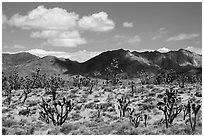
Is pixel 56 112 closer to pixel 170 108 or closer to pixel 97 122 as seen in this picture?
pixel 97 122

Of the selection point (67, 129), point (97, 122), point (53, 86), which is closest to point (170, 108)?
point (97, 122)

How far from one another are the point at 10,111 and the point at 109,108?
379 inches

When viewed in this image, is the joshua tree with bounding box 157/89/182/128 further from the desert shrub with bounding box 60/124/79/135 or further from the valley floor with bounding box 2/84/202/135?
the desert shrub with bounding box 60/124/79/135

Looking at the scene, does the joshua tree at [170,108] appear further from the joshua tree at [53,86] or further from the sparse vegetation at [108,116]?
the joshua tree at [53,86]

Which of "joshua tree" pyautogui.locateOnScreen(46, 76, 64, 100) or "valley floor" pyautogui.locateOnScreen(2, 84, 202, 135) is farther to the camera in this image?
"joshua tree" pyautogui.locateOnScreen(46, 76, 64, 100)

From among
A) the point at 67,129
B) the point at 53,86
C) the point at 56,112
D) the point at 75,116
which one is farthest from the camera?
the point at 53,86

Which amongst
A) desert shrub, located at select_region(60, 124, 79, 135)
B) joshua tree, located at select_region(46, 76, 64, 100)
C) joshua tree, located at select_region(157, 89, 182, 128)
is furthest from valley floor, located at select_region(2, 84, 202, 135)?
joshua tree, located at select_region(46, 76, 64, 100)

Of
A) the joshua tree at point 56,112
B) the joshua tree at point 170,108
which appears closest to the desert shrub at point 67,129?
the joshua tree at point 56,112

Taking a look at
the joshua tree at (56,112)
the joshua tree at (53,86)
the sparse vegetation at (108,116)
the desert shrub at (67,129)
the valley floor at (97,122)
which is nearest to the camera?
the valley floor at (97,122)

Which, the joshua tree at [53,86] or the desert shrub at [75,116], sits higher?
the joshua tree at [53,86]

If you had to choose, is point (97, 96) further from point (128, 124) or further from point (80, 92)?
point (128, 124)

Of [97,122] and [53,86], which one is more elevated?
[53,86]

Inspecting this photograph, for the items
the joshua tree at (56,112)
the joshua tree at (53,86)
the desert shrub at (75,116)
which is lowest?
the desert shrub at (75,116)

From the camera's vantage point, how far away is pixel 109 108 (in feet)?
84.8
